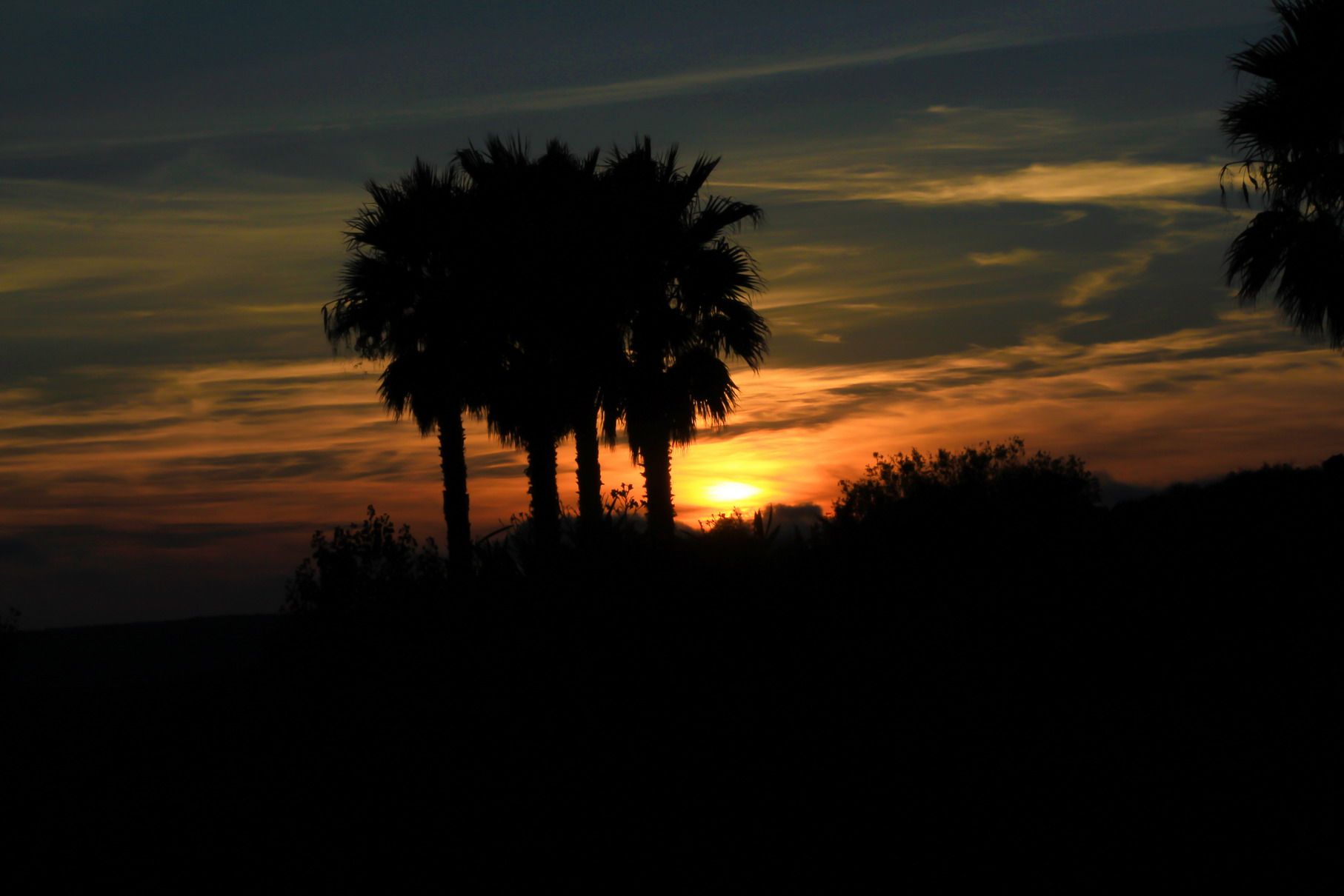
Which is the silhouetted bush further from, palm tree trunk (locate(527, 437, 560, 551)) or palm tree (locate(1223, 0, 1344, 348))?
palm tree (locate(1223, 0, 1344, 348))

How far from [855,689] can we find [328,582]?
11.8m

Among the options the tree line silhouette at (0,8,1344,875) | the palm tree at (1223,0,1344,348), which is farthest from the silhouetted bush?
the palm tree at (1223,0,1344,348)

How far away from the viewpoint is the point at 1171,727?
13.8m

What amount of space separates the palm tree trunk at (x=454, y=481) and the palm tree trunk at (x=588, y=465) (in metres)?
2.92

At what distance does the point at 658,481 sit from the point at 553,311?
4.63 m

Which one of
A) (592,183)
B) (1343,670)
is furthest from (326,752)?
(592,183)

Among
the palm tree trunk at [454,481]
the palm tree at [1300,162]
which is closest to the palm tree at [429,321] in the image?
the palm tree trunk at [454,481]

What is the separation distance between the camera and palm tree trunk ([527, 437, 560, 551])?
27828mm

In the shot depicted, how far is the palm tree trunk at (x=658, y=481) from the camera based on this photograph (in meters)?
26.5

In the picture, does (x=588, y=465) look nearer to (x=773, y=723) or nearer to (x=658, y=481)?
(x=658, y=481)

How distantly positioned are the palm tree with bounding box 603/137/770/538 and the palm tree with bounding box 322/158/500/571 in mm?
3724

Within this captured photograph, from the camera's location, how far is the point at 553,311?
90.3ft

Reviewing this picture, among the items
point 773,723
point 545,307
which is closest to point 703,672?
point 773,723

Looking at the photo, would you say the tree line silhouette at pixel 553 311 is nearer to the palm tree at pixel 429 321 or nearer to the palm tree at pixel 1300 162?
the palm tree at pixel 429 321
